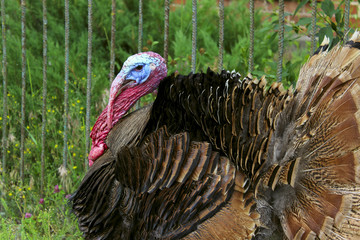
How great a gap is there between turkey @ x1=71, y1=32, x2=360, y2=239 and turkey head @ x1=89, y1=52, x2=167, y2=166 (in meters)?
0.21

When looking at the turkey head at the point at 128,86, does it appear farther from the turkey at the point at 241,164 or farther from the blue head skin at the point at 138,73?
the turkey at the point at 241,164

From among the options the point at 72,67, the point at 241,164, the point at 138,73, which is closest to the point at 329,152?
the point at 241,164

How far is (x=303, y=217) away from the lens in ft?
7.51

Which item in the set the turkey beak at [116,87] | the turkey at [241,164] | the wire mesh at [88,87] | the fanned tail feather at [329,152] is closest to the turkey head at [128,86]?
the turkey beak at [116,87]

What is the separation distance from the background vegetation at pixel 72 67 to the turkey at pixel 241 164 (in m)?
0.97

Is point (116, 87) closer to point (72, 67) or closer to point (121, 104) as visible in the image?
point (121, 104)

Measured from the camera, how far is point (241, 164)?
8.05 feet

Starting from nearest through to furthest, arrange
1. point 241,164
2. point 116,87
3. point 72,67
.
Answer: point 241,164
point 116,87
point 72,67

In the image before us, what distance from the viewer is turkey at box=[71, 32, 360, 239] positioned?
7.35 feet

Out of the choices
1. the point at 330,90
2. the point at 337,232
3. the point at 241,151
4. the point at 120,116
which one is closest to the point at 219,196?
the point at 241,151

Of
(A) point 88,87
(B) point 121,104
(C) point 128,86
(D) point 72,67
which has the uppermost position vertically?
(C) point 128,86

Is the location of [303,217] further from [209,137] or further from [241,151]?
[209,137]

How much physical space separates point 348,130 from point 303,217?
46cm

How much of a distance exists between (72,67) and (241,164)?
3057 millimetres
